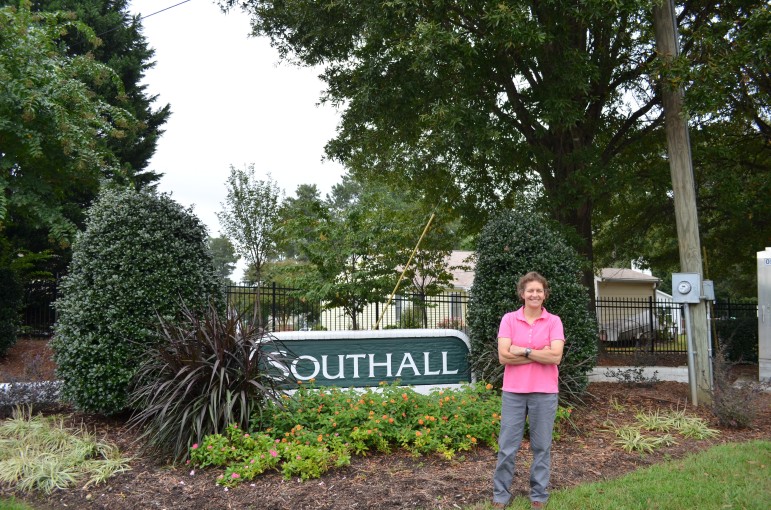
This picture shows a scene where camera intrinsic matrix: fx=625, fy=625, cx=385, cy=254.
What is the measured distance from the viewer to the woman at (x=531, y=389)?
4254 millimetres

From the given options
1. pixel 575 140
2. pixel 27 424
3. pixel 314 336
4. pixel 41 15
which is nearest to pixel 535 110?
pixel 575 140

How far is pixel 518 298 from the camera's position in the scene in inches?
282

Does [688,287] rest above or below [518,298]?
above

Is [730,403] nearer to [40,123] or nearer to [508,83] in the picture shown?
[508,83]

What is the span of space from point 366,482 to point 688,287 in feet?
17.6

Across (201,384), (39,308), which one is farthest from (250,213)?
(201,384)

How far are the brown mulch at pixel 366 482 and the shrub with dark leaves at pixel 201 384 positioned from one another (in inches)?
13.0

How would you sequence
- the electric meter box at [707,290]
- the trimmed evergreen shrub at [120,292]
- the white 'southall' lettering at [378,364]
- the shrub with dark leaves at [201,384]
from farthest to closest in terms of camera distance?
the electric meter box at [707,290] < the white 'southall' lettering at [378,364] < the trimmed evergreen shrub at [120,292] < the shrub with dark leaves at [201,384]

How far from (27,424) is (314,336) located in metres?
2.96

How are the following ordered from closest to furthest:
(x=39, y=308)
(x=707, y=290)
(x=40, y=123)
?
(x=707, y=290)
(x=40, y=123)
(x=39, y=308)

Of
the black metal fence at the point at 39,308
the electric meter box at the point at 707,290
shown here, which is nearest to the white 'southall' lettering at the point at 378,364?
the electric meter box at the point at 707,290

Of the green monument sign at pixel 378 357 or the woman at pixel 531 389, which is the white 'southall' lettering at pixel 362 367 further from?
the woman at pixel 531 389

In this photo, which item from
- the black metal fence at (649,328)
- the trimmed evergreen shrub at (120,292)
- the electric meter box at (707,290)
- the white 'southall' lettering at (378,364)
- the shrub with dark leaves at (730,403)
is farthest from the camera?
the black metal fence at (649,328)

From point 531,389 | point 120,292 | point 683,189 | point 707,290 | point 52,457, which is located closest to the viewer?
point 531,389
